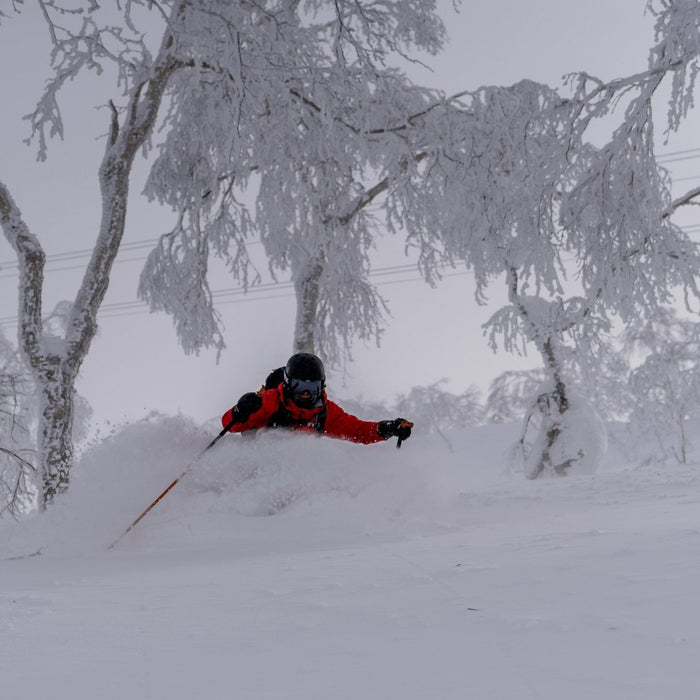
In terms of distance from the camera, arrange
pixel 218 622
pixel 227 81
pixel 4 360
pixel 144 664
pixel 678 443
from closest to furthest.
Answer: pixel 144 664 → pixel 218 622 → pixel 227 81 → pixel 4 360 → pixel 678 443

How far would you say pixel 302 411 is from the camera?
234 inches

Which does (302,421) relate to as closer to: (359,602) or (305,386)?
(305,386)

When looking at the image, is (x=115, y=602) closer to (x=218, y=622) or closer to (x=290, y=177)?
(x=218, y=622)

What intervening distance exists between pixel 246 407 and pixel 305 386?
0.54 metres

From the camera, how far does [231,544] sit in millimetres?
4219

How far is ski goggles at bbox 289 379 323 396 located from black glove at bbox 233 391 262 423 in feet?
1.06

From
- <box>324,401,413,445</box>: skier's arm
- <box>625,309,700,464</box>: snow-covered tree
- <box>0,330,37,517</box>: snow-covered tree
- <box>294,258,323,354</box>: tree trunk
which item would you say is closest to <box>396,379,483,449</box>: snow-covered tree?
<box>625,309,700,464</box>: snow-covered tree

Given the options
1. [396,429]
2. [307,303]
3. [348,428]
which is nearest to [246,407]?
[348,428]

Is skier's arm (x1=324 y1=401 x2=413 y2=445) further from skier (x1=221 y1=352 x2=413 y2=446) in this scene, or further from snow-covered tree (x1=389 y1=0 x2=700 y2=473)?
snow-covered tree (x1=389 y1=0 x2=700 y2=473)

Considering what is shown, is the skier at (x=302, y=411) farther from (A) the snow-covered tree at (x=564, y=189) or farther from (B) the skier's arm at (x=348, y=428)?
(A) the snow-covered tree at (x=564, y=189)

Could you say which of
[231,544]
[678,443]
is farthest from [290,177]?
[678,443]

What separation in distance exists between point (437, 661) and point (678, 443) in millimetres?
30656

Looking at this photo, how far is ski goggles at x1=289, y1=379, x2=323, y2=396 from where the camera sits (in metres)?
5.67

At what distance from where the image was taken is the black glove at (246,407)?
557cm
